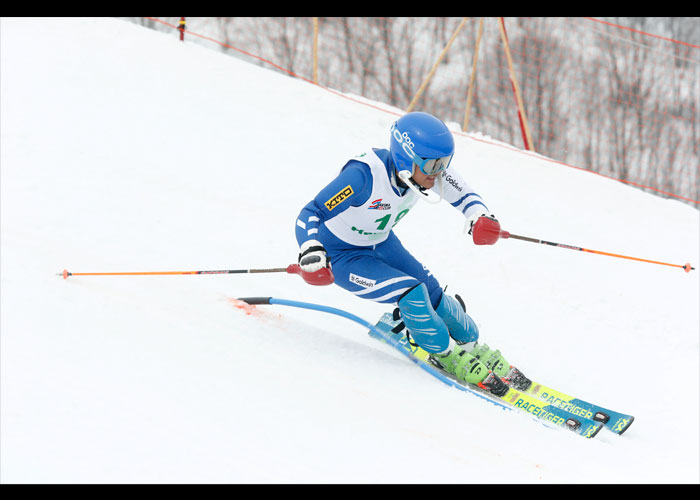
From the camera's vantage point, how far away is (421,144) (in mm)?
3250

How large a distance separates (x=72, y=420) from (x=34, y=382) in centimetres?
30

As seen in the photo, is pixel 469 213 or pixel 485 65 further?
pixel 485 65

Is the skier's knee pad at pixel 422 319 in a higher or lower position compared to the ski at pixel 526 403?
higher

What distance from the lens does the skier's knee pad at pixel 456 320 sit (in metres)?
3.63

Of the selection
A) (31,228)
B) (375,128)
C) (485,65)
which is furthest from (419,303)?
(485,65)

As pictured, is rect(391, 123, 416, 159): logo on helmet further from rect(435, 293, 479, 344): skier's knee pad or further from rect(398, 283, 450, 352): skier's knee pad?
rect(435, 293, 479, 344): skier's knee pad

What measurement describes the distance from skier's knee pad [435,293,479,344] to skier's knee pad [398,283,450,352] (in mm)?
189

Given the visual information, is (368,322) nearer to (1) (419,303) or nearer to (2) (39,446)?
(1) (419,303)

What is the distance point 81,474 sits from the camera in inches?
80.4

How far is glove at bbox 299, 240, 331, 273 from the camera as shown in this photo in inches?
124

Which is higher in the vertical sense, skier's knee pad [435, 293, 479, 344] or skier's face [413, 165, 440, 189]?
skier's face [413, 165, 440, 189]

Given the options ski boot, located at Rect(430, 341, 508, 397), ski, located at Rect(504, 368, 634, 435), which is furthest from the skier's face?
ski, located at Rect(504, 368, 634, 435)

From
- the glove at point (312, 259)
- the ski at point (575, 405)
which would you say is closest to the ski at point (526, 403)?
the ski at point (575, 405)

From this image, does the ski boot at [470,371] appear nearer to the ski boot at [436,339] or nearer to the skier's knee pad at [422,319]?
the ski boot at [436,339]
